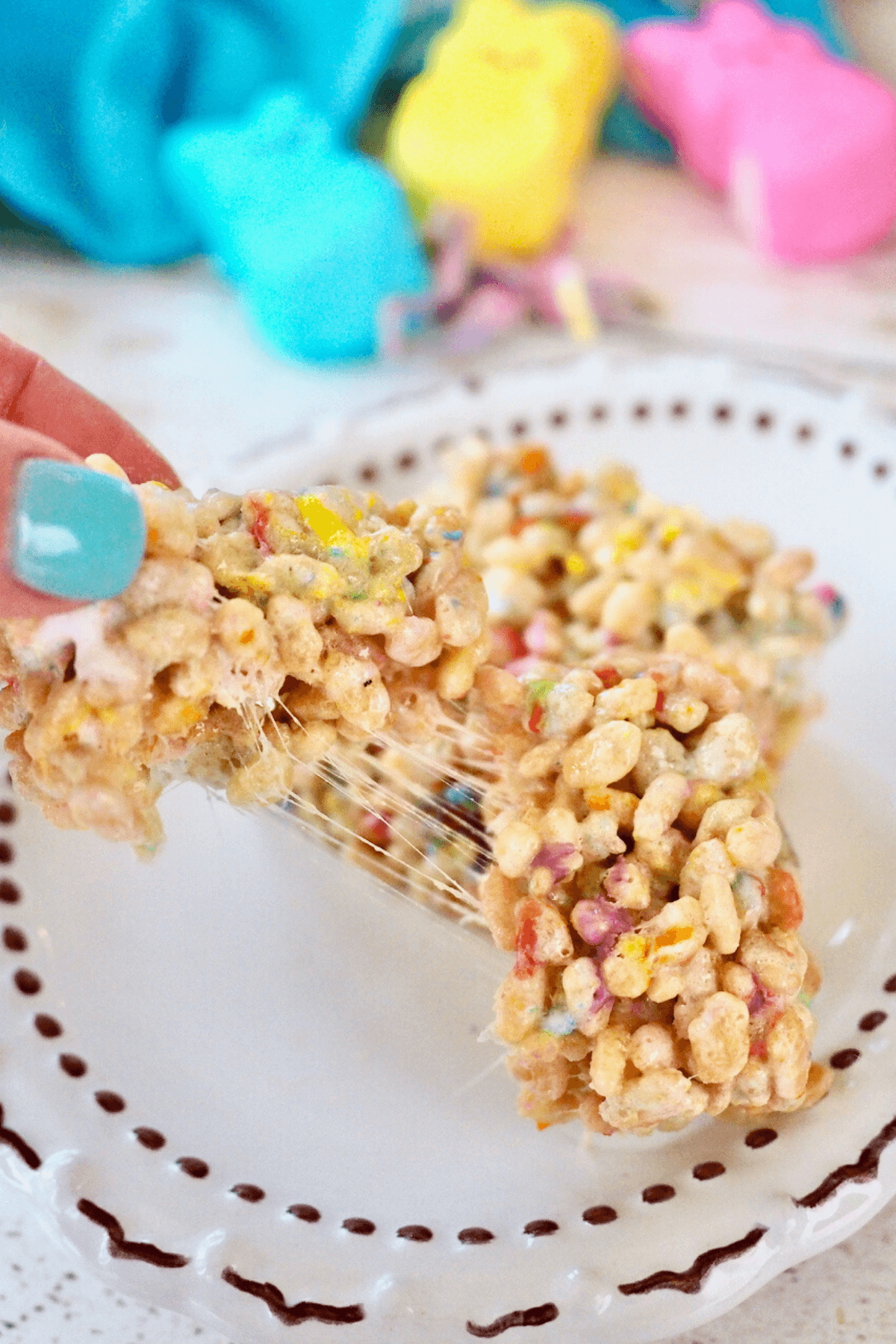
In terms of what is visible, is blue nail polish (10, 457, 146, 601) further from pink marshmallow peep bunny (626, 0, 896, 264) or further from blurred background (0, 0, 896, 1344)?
pink marshmallow peep bunny (626, 0, 896, 264)

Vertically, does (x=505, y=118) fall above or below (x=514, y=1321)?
above

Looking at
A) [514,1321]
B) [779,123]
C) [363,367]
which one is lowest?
[363,367]

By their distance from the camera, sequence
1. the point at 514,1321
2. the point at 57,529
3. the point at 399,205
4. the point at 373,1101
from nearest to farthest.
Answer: the point at 57,529 < the point at 514,1321 < the point at 373,1101 < the point at 399,205

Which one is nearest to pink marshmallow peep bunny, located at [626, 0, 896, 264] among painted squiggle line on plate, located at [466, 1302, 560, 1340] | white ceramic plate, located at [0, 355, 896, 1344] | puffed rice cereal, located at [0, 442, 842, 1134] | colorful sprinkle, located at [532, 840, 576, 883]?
white ceramic plate, located at [0, 355, 896, 1344]

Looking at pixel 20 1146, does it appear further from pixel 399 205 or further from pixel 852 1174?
pixel 399 205

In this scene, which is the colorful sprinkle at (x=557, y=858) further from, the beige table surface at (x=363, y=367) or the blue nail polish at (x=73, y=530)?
the beige table surface at (x=363, y=367)

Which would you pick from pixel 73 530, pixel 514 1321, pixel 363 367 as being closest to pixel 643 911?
pixel 514 1321

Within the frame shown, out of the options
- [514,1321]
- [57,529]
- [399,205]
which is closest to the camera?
[57,529]
